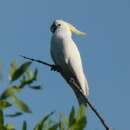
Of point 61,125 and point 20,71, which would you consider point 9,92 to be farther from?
point 61,125

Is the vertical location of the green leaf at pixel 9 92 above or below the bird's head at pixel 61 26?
above

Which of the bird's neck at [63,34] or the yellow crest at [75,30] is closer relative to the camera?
the yellow crest at [75,30]

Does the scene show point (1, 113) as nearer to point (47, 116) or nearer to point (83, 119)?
point (47, 116)

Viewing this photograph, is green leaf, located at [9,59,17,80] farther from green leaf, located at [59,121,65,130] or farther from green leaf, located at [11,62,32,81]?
green leaf, located at [59,121,65,130]

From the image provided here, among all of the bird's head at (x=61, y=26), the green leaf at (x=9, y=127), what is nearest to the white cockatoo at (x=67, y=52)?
the bird's head at (x=61, y=26)

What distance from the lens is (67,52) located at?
7.83 m

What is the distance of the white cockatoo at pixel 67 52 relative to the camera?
7492 millimetres

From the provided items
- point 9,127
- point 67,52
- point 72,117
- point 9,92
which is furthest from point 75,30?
point 9,92

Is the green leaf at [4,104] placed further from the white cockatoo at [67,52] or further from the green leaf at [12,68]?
the white cockatoo at [67,52]

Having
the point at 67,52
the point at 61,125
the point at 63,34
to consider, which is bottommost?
the point at 67,52

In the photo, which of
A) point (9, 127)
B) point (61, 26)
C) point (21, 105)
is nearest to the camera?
point (21, 105)

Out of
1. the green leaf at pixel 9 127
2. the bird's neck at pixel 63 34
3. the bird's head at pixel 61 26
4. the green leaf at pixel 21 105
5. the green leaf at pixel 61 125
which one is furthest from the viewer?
the bird's head at pixel 61 26

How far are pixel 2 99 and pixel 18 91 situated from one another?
7 centimetres

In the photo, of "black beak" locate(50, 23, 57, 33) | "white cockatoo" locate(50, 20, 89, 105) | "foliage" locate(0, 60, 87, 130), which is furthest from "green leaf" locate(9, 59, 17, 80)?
"black beak" locate(50, 23, 57, 33)
